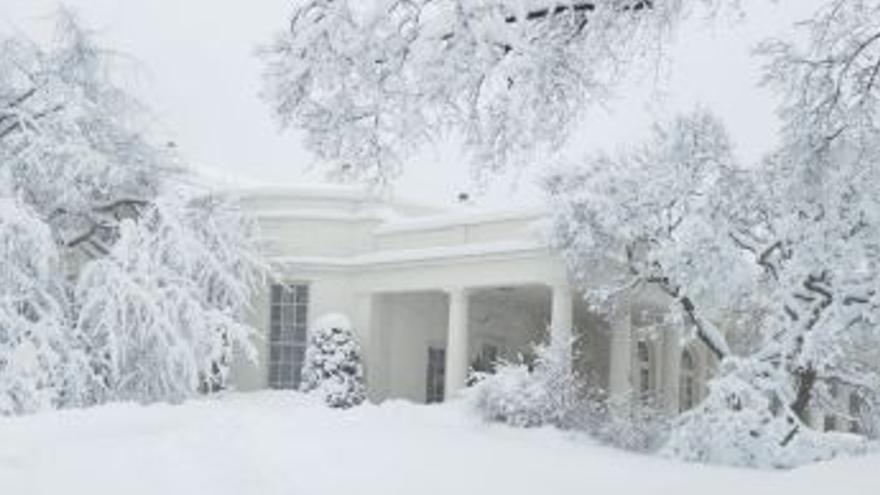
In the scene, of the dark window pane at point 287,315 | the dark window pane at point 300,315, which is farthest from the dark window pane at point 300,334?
the dark window pane at point 287,315

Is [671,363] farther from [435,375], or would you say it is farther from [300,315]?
[300,315]

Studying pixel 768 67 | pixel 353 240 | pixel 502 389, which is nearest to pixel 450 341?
pixel 353 240

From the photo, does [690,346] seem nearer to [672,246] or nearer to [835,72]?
[672,246]

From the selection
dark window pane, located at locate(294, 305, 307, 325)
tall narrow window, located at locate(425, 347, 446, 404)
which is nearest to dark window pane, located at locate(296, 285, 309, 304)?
dark window pane, located at locate(294, 305, 307, 325)

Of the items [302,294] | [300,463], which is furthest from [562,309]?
[300,463]

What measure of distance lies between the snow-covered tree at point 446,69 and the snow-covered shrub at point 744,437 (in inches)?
340

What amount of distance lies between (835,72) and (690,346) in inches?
729

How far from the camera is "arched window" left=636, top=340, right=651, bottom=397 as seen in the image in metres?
31.0

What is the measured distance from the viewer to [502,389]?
1988 cm

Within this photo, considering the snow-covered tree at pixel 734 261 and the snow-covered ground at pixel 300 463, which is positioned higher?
the snow-covered tree at pixel 734 261

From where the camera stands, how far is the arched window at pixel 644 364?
31000mm

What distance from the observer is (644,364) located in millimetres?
31469

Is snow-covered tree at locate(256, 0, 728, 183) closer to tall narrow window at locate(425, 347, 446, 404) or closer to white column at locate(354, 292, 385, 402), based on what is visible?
white column at locate(354, 292, 385, 402)

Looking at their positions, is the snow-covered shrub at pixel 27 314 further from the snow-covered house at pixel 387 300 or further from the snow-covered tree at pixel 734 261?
the snow-covered tree at pixel 734 261
